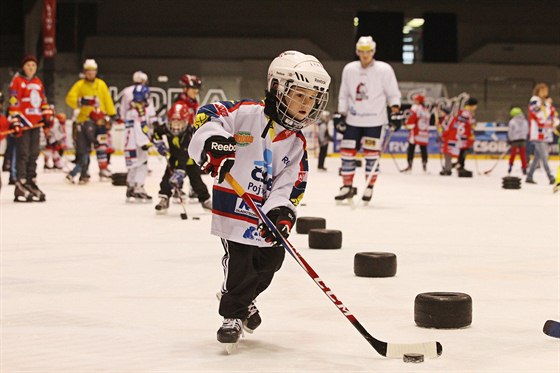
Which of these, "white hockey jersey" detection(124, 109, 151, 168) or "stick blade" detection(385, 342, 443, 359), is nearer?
"stick blade" detection(385, 342, 443, 359)

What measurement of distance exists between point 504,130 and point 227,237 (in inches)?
809

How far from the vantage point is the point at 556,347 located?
342 cm

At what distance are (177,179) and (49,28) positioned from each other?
17.1m

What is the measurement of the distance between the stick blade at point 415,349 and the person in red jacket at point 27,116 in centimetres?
692

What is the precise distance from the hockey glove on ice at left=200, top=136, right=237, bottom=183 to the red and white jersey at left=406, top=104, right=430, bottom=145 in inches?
527

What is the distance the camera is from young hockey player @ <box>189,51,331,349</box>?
130 inches

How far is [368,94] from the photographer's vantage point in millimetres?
9484

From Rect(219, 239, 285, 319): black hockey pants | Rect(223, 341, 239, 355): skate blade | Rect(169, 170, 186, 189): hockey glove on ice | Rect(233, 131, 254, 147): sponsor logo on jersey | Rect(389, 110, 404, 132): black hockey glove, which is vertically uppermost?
Rect(389, 110, 404, 132): black hockey glove

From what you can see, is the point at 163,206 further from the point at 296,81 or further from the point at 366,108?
the point at 296,81

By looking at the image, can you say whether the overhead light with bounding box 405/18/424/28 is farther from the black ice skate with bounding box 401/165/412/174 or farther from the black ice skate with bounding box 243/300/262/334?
the black ice skate with bounding box 243/300/262/334

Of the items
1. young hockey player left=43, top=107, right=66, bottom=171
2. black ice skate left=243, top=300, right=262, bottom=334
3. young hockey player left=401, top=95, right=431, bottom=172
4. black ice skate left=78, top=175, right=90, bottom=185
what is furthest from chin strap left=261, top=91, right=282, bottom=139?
young hockey player left=401, top=95, right=431, bottom=172

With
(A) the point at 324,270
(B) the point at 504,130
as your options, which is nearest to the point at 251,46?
(B) the point at 504,130

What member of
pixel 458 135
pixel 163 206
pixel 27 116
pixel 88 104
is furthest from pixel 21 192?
pixel 458 135

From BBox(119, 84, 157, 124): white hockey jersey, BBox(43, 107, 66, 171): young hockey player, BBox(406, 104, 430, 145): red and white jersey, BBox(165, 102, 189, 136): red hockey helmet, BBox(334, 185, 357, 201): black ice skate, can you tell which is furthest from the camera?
BBox(406, 104, 430, 145): red and white jersey
